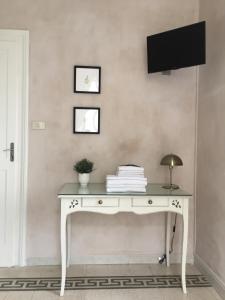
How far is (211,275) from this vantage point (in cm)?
276

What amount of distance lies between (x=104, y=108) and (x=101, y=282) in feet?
5.21

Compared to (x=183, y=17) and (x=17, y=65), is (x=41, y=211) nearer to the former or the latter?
(x=17, y=65)

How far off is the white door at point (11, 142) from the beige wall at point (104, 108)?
0.34ft

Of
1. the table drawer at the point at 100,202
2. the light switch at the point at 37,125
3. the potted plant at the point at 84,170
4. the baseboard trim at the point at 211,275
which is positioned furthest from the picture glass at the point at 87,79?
the baseboard trim at the point at 211,275

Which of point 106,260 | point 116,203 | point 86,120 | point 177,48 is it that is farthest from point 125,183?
point 177,48

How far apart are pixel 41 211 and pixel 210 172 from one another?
1.63 m

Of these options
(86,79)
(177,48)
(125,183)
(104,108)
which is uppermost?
(177,48)

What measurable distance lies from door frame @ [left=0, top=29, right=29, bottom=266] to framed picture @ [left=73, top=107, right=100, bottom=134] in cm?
47

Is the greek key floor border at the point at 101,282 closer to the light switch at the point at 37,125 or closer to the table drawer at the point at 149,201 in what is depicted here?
the table drawer at the point at 149,201

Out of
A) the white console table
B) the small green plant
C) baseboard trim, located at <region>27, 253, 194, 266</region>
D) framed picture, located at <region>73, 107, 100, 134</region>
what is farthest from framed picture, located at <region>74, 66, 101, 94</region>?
baseboard trim, located at <region>27, 253, 194, 266</region>

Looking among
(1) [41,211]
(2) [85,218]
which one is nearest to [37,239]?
(1) [41,211]

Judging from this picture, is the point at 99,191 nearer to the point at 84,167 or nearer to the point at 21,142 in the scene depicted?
the point at 84,167

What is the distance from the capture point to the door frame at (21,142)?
9.96 ft

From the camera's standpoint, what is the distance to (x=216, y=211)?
2.71 m
